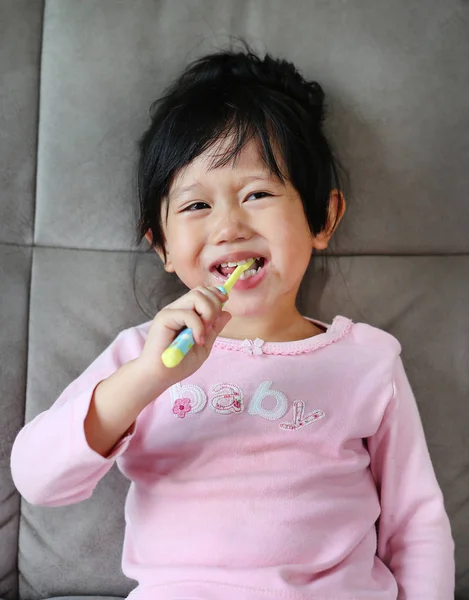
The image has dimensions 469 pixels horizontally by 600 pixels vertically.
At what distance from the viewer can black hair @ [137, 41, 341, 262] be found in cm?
92

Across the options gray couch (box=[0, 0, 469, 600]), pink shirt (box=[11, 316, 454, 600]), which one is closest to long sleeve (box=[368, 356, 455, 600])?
pink shirt (box=[11, 316, 454, 600])

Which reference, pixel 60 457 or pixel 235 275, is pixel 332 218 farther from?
pixel 60 457

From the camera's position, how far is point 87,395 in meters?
0.81

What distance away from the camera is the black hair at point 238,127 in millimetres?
918

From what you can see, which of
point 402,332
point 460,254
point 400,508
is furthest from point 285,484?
point 460,254

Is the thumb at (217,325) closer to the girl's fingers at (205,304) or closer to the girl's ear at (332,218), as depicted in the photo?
the girl's fingers at (205,304)

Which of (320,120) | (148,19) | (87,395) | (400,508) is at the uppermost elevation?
(148,19)

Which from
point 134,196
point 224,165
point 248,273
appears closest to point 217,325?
point 248,273

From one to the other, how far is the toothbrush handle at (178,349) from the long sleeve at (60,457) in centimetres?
17

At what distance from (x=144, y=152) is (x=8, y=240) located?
26 cm

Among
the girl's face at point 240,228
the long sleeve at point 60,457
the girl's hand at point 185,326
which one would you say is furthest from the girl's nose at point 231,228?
the long sleeve at point 60,457

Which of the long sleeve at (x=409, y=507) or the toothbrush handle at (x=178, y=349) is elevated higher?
the toothbrush handle at (x=178, y=349)

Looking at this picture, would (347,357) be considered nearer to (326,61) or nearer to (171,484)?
(171,484)

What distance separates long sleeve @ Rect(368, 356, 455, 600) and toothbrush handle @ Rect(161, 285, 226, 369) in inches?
14.7
